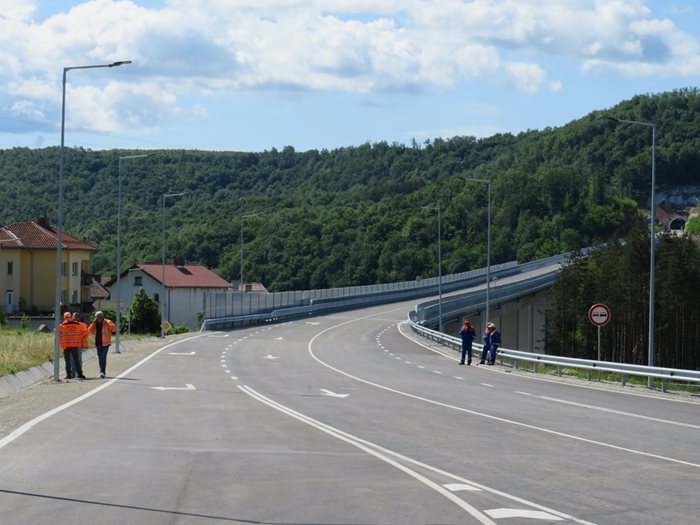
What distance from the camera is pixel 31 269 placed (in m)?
99.1

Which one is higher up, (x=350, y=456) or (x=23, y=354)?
(x=350, y=456)

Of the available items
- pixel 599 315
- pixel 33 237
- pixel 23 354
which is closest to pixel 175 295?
pixel 33 237

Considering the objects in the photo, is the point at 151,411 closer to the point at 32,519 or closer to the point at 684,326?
the point at 32,519

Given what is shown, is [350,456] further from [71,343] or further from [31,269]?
[31,269]

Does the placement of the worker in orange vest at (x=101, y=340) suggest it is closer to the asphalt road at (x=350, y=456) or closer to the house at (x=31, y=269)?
the asphalt road at (x=350, y=456)

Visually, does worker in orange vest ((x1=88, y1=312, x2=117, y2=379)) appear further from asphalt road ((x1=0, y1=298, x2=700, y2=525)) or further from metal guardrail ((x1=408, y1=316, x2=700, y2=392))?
metal guardrail ((x1=408, y1=316, x2=700, y2=392))

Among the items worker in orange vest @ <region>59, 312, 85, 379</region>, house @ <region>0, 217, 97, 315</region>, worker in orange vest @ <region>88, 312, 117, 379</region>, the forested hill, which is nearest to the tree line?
house @ <region>0, 217, 97, 315</region>

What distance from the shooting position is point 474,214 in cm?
16838

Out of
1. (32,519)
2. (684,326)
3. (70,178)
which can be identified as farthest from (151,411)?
(70,178)

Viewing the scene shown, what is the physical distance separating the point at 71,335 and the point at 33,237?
2931 inches

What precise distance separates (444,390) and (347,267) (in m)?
130

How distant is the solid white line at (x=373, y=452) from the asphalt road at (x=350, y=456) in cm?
4

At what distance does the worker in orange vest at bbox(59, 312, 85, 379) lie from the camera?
94.8 ft

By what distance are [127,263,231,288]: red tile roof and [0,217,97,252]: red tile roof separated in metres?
19.0
